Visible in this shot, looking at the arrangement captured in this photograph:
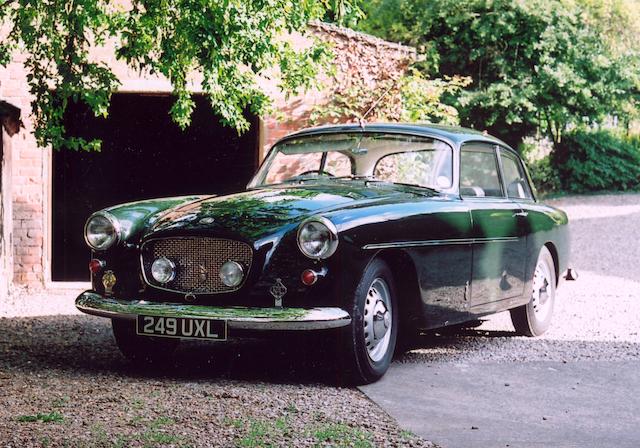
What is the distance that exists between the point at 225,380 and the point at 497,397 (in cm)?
158

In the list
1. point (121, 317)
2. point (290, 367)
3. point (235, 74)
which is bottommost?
point (290, 367)

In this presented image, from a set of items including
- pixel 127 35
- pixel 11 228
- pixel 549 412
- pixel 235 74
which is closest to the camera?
pixel 549 412

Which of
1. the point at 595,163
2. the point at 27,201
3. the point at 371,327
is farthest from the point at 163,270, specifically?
the point at 595,163

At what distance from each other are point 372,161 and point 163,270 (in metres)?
1.79

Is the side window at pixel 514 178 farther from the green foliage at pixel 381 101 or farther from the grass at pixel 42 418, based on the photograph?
the grass at pixel 42 418

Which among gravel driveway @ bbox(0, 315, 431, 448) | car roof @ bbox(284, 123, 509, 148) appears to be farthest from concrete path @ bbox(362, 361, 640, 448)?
car roof @ bbox(284, 123, 509, 148)

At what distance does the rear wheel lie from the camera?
21.2 ft

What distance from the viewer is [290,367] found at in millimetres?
6629

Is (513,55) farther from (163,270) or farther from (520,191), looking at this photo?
(163,270)

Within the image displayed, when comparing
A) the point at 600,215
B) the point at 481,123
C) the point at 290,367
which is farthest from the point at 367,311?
the point at 481,123

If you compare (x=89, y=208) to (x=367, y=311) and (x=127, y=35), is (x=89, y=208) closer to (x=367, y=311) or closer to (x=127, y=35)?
(x=127, y=35)

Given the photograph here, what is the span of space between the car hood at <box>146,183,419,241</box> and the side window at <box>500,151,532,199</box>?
5.14 ft

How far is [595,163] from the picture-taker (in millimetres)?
25938

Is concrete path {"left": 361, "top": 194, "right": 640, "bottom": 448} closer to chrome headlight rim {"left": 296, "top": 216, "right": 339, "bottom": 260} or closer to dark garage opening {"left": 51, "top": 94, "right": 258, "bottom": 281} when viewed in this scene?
chrome headlight rim {"left": 296, "top": 216, "right": 339, "bottom": 260}
